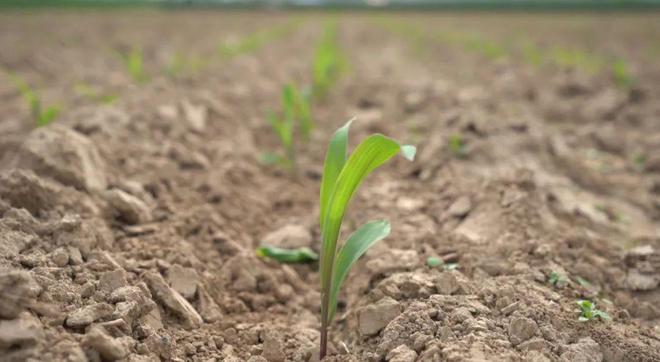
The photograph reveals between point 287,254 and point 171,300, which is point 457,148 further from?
point 171,300

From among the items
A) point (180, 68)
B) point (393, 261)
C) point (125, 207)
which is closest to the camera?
point (393, 261)

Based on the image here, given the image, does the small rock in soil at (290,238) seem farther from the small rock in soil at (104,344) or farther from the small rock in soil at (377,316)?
the small rock in soil at (104,344)

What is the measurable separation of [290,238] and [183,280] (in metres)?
0.49

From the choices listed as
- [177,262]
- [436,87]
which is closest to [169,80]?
[436,87]

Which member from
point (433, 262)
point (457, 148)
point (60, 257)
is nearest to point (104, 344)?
point (60, 257)

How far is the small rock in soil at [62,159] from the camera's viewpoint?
1.79m

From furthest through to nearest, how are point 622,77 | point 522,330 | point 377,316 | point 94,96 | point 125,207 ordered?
1. point 622,77
2. point 94,96
3. point 125,207
4. point 377,316
5. point 522,330

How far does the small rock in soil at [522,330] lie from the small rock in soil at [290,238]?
2.72 feet

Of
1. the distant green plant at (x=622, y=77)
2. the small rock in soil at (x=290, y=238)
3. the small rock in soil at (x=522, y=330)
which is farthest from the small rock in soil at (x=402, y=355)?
the distant green plant at (x=622, y=77)

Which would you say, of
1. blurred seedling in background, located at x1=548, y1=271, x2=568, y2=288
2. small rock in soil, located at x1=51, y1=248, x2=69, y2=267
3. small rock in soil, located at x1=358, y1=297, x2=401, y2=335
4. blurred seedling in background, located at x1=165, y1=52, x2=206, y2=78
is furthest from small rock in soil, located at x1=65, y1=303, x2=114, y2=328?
blurred seedling in background, located at x1=165, y1=52, x2=206, y2=78

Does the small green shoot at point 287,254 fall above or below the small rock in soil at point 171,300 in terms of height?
below

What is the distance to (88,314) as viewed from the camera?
1.18 meters

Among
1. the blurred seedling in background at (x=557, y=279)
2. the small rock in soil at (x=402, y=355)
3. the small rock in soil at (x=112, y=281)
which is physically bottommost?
the small rock in soil at (x=402, y=355)

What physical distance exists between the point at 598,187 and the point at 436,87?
1807mm
